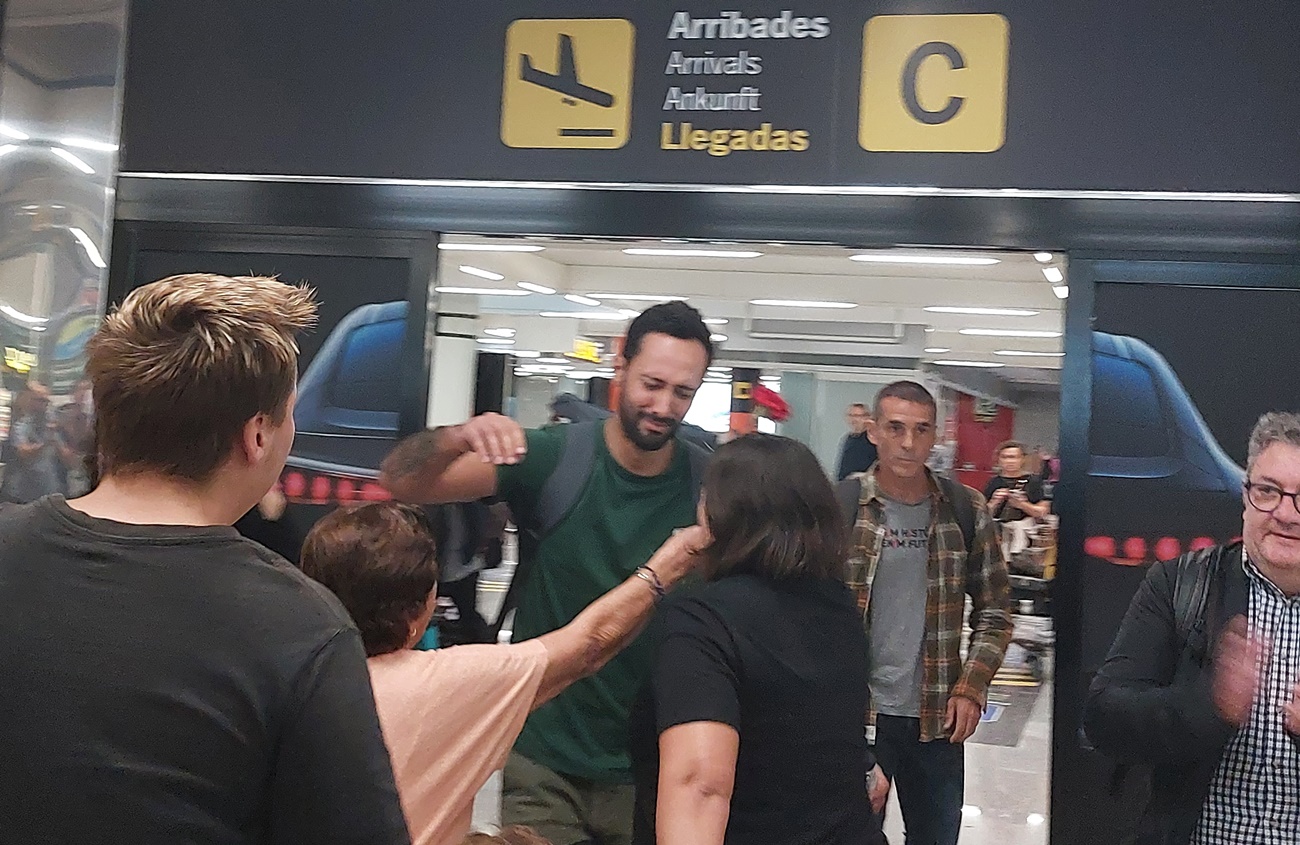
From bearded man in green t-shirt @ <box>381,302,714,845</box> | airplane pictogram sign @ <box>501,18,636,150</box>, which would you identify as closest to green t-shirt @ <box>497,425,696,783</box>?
bearded man in green t-shirt @ <box>381,302,714,845</box>

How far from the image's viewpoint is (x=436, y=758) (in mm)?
1679

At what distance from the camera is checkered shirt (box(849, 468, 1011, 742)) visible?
2625 mm

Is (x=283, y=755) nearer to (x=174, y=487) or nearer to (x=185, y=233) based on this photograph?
(x=174, y=487)

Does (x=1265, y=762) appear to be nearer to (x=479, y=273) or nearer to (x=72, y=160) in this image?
(x=479, y=273)

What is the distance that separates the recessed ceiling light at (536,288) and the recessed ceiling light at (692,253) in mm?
197

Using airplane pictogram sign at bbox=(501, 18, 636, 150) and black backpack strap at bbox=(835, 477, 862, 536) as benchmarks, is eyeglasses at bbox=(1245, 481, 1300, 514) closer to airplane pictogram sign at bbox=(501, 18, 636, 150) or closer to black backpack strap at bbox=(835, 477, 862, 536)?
black backpack strap at bbox=(835, 477, 862, 536)

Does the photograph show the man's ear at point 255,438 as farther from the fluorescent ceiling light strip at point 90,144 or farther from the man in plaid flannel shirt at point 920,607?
the fluorescent ceiling light strip at point 90,144

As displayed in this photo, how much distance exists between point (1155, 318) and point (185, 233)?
2.17 metres

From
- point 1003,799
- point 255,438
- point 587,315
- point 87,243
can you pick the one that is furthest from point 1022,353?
point 1003,799

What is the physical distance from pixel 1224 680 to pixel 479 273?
1.73 m

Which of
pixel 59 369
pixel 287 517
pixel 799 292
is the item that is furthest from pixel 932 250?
pixel 59 369

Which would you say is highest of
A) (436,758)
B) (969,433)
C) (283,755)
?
(969,433)

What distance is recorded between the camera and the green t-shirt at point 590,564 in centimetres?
249

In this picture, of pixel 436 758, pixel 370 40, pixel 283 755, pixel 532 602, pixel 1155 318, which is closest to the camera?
pixel 283 755
